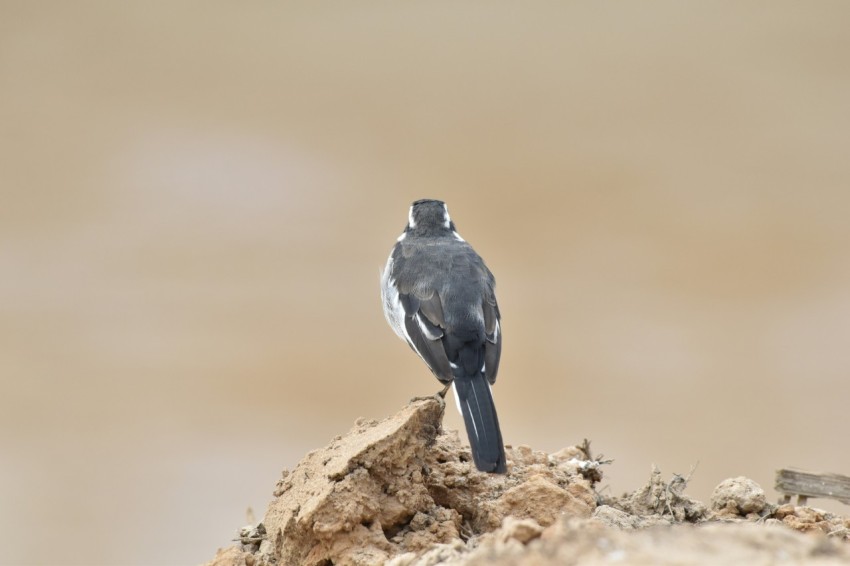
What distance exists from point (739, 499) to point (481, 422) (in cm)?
99

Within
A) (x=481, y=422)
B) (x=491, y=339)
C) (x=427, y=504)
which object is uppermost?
(x=491, y=339)

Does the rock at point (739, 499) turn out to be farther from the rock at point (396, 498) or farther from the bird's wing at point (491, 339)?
the bird's wing at point (491, 339)

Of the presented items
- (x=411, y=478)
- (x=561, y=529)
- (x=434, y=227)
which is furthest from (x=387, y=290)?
(x=561, y=529)

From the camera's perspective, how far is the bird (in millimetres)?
4301

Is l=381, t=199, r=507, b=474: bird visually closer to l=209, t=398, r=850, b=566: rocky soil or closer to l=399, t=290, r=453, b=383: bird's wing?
l=399, t=290, r=453, b=383: bird's wing

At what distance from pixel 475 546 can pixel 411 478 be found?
0.67m

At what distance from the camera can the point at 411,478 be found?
3.70 m

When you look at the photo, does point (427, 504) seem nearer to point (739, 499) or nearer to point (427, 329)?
point (739, 499)

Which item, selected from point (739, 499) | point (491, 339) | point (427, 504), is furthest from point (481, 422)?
point (739, 499)

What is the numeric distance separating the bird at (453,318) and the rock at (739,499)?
0.86 m

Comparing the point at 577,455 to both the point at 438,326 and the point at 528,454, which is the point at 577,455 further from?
the point at 438,326

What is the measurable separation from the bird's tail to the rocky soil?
0.26 feet

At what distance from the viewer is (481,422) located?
164 inches

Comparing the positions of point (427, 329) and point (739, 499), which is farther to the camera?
point (427, 329)
